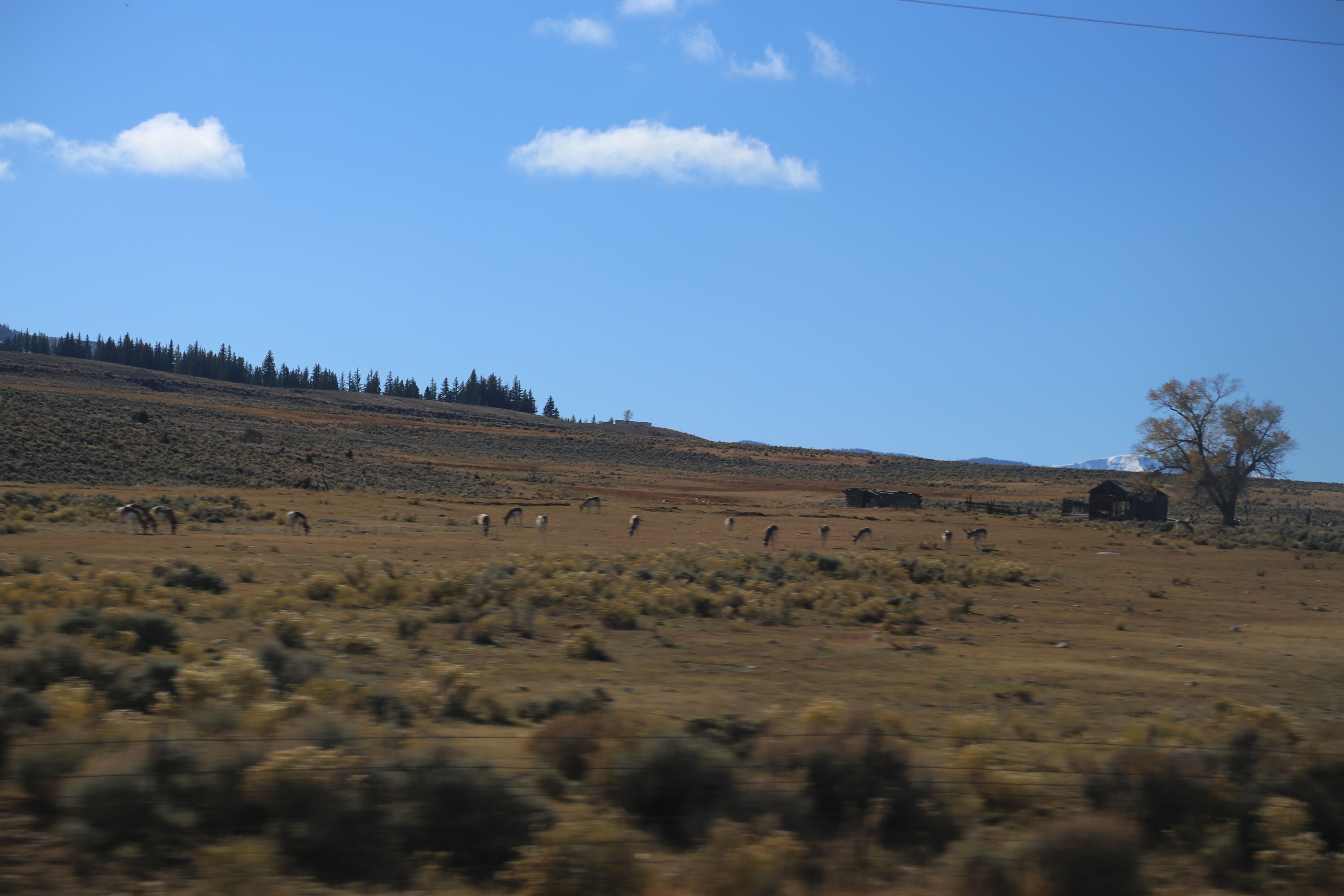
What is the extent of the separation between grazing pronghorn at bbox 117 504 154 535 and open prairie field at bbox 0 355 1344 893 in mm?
617

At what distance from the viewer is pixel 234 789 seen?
251 inches

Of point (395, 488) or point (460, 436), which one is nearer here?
point (395, 488)

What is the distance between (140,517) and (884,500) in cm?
6030

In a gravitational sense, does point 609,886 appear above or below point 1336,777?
below

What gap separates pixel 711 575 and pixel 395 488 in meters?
50.0

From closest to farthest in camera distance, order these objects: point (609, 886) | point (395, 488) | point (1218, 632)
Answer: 1. point (609, 886)
2. point (1218, 632)
3. point (395, 488)

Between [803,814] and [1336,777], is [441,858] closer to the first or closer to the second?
[803,814]

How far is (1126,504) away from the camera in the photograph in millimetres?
72250

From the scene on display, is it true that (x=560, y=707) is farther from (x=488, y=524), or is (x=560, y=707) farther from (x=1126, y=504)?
(x=1126, y=504)

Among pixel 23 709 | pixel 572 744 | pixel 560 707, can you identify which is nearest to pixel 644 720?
pixel 560 707

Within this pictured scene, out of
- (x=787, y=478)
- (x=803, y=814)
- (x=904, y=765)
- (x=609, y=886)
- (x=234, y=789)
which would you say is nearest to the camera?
(x=609, y=886)

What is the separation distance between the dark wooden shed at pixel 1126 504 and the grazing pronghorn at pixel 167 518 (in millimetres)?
64956

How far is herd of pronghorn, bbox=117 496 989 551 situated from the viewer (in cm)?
3159

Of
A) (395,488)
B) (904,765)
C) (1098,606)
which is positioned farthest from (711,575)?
(395,488)
